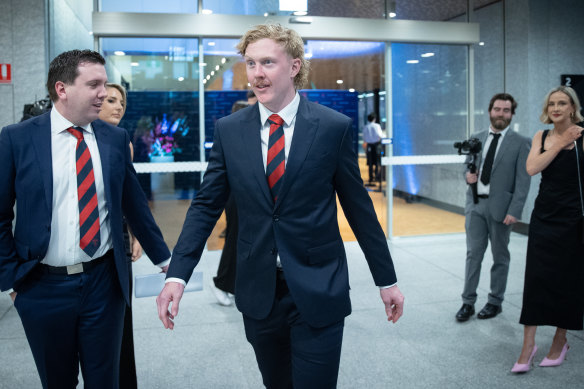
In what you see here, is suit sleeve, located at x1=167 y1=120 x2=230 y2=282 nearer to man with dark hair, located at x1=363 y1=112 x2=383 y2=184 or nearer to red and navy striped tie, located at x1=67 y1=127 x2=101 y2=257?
red and navy striped tie, located at x1=67 y1=127 x2=101 y2=257

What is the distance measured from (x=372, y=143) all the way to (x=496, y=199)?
18.4 ft

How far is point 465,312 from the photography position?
4.64m

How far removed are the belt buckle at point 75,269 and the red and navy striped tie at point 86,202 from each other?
0.19ft

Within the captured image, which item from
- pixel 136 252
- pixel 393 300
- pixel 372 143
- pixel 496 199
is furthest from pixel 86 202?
pixel 372 143

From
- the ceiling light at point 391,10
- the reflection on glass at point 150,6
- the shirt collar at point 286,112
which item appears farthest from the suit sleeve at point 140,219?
the ceiling light at point 391,10

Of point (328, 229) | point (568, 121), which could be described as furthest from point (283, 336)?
point (568, 121)

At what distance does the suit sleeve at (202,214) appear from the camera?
2.11m

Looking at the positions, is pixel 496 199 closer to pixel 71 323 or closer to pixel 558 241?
pixel 558 241

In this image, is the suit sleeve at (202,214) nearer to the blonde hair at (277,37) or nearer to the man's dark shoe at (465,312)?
the blonde hair at (277,37)

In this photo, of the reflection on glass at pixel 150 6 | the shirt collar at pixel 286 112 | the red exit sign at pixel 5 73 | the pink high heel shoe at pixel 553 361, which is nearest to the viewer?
the shirt collar at pixel 286 112

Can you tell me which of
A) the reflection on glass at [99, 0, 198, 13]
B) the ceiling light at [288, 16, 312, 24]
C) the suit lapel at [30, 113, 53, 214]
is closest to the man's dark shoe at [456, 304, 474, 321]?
the suit lapel at [30, 113, 53, 214]

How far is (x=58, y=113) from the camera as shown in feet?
7.63

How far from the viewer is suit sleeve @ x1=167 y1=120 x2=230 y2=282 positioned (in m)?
2.11

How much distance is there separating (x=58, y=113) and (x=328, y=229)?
1.17 m
